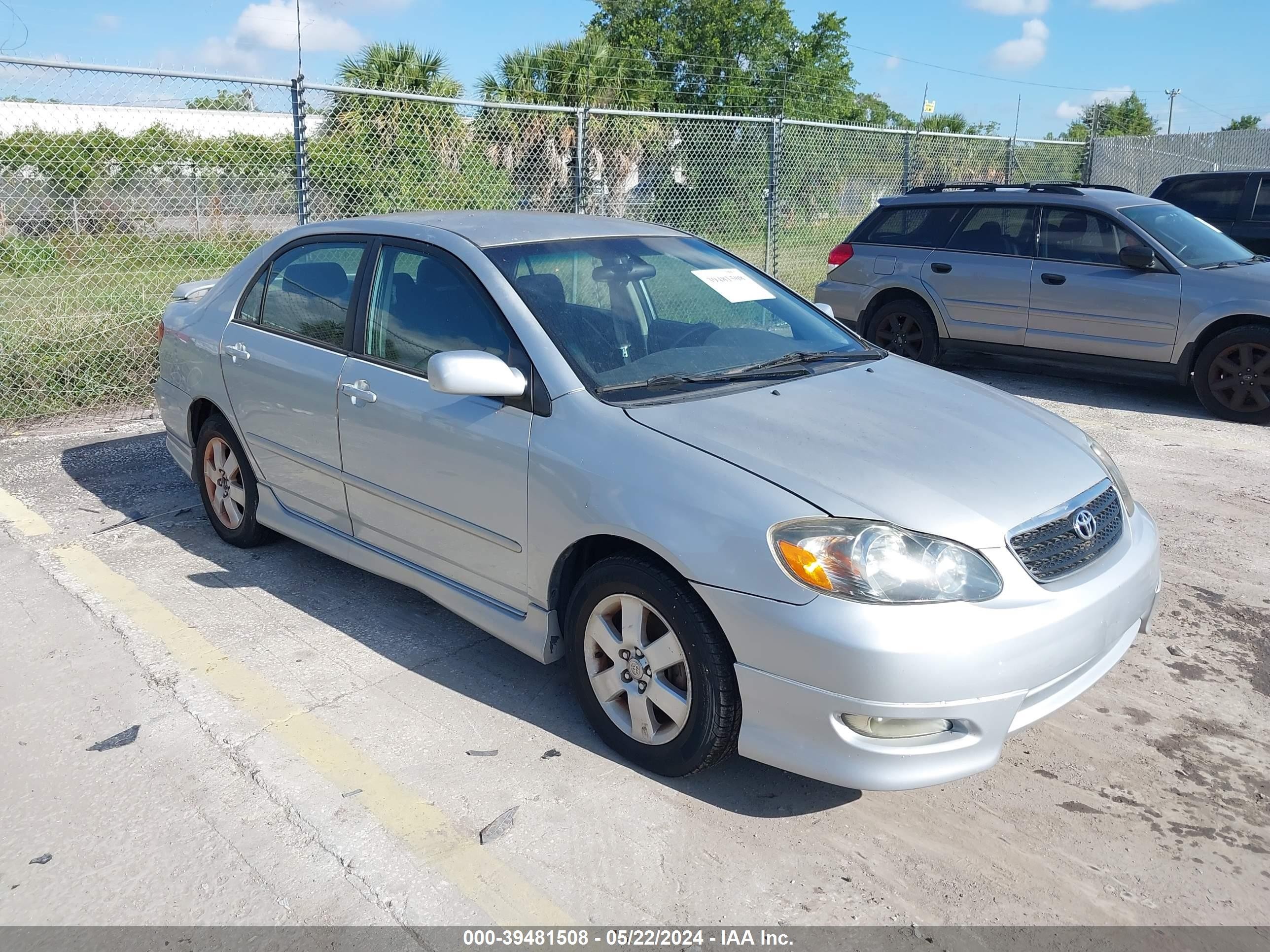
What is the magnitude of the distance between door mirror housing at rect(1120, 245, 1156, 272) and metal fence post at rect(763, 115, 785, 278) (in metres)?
3.85

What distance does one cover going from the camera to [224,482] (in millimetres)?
5020

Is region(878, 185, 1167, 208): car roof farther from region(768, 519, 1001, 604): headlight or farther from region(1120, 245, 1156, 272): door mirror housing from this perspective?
region(768, 519, 1001, 604): headlight

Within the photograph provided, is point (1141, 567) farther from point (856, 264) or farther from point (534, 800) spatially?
point (856, 264)

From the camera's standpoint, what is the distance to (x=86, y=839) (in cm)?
287

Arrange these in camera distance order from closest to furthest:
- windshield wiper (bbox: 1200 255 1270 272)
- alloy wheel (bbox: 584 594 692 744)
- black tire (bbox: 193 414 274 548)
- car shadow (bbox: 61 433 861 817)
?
1. alloy wheel (bbox: 584 594 692 744)
2. car shadow (bbox: 61 433 861 817)
3. black tire (bbox: 193 414 274 548)
4. windshield wiper (bbox: 1200 255 1270 272)

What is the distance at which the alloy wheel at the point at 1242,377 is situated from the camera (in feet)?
24.8

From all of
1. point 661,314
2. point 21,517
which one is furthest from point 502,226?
point 21,517

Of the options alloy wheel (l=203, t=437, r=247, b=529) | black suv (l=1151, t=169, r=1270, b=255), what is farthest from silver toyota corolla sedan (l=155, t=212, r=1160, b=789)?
black suv (l=1151, t=169, r=1270, b=255)

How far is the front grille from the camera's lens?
285cm

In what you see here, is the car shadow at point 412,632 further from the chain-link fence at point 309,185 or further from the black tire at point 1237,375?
the black tire at point 1237,375

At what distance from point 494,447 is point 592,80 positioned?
1826 cm

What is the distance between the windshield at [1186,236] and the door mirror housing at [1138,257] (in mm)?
178

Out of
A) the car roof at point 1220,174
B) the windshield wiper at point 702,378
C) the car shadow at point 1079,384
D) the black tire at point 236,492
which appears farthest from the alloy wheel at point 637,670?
the car roof at point 1220,174

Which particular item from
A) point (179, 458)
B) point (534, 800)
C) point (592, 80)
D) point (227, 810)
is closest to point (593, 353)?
point (534, 800)
